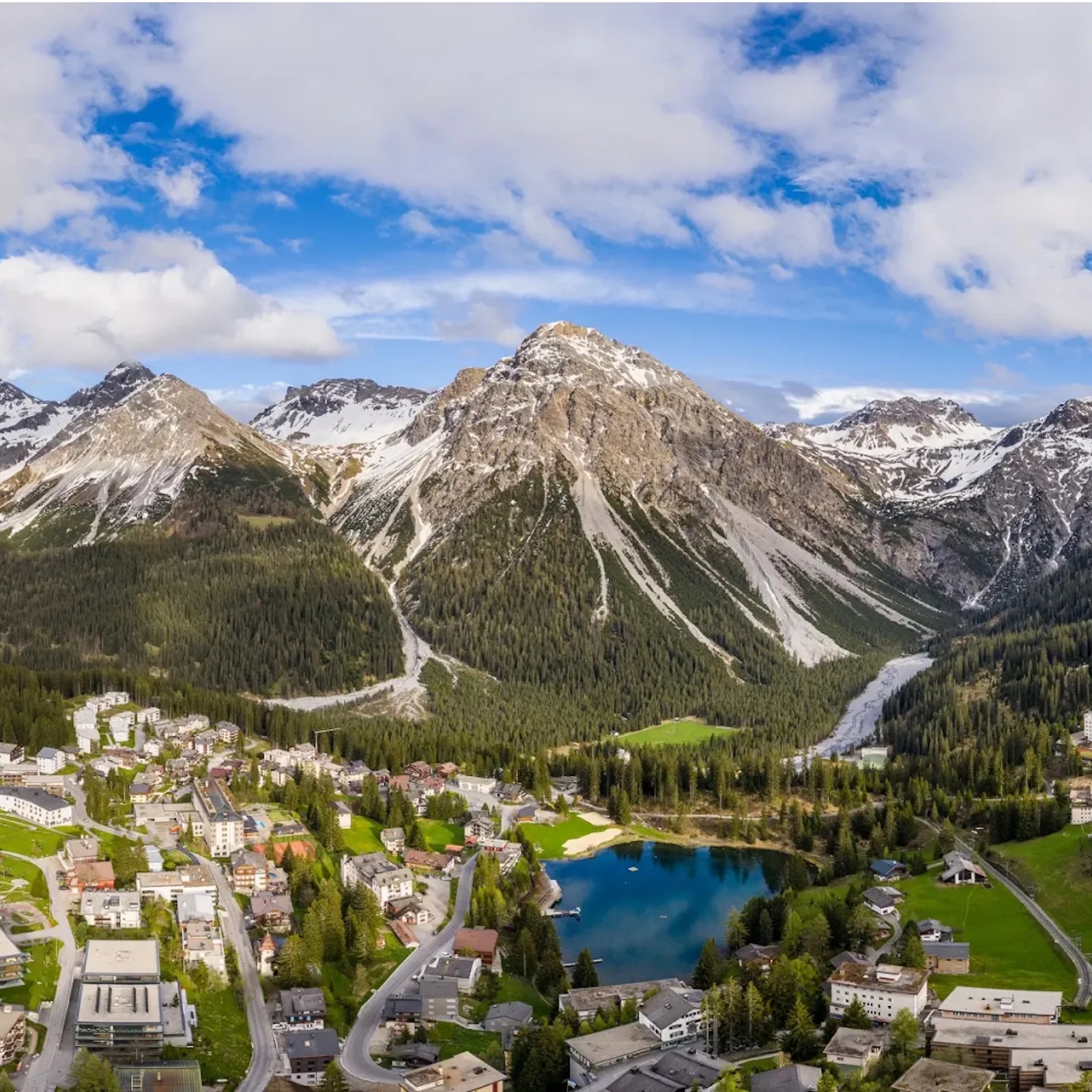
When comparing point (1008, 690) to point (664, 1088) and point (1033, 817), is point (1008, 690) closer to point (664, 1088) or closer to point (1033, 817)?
point (1033, 817)

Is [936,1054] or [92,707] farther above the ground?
[92,707]

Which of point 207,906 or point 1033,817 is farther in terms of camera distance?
point 1033,817

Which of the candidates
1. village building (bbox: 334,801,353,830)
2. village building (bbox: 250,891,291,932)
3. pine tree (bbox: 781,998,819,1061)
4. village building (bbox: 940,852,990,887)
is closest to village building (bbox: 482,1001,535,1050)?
pine tree (bbox: 781,998,819,1061)

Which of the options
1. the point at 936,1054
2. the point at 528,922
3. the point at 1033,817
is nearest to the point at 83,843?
the point at 528,922

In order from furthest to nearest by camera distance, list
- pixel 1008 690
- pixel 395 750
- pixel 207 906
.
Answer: pixel 1008 690
pixel 395 750
pixel 207 906

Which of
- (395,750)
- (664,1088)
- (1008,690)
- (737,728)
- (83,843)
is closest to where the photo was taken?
(664,1088)

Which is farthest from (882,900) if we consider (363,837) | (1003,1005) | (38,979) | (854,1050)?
(38,979)

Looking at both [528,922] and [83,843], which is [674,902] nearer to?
[528,922]
